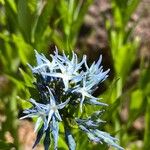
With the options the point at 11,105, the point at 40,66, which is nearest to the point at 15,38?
the point at 11,105

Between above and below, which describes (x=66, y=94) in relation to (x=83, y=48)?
below

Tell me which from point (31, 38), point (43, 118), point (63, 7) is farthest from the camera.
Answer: point (63, 7)

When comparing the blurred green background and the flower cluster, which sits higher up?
the blurred green background

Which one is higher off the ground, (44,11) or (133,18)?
(133,18)

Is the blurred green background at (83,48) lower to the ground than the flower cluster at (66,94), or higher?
higher

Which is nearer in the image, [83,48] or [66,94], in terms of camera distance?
[66,94]

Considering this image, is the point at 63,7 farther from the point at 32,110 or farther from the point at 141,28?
the point at 32,110

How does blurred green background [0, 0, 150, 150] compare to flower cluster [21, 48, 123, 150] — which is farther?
blurred green background [0, 0, 150, 150]

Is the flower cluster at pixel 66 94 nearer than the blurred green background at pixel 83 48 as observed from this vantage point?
Yes
